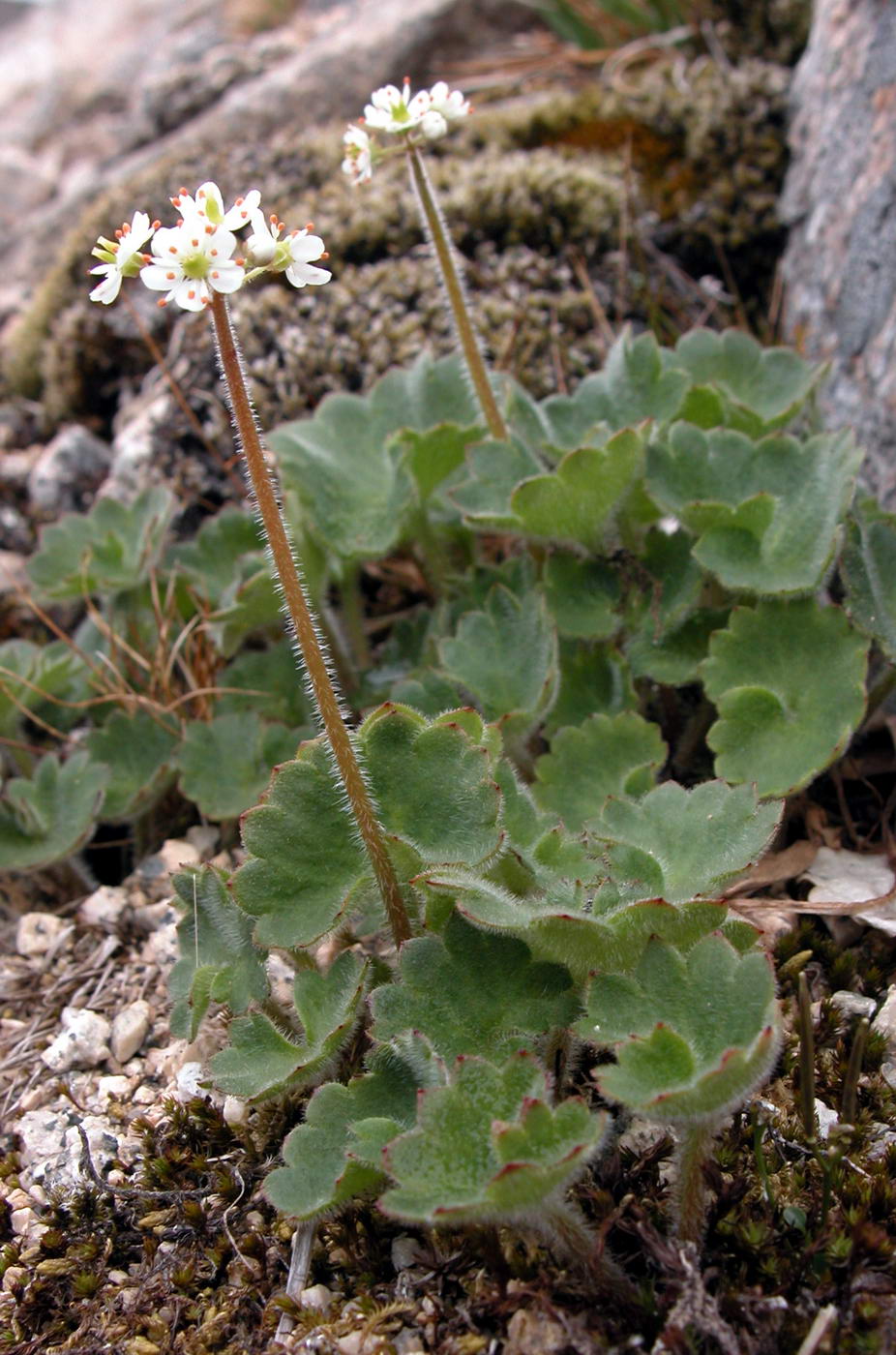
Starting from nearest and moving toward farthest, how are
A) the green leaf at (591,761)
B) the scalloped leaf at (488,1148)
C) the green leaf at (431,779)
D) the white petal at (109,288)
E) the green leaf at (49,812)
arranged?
the scalloped leaf at (488,1148)
the white petal at (109,288)
the green leaf at (431,779)
the green leaf at (591,761)
the green leaf at (49,812)

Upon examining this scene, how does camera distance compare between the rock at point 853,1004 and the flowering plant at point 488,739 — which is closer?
the flowering plant at point 488,739

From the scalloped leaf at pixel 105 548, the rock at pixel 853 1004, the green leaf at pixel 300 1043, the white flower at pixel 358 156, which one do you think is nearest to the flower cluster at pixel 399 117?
the white flower at pixel 358 156

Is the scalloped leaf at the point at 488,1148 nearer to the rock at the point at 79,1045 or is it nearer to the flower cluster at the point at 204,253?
the rock at the point at 79,1045

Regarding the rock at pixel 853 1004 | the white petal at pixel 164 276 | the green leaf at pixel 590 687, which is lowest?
the rock at pixel 853 1004

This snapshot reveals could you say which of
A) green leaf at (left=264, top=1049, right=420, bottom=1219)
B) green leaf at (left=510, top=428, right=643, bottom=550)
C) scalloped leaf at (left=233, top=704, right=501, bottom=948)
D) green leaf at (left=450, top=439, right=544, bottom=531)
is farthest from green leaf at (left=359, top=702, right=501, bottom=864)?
green leaf at (left=450, top=439, right=544, bottom=531)

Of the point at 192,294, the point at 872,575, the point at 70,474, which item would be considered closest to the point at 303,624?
Answer: the point at 192,294
